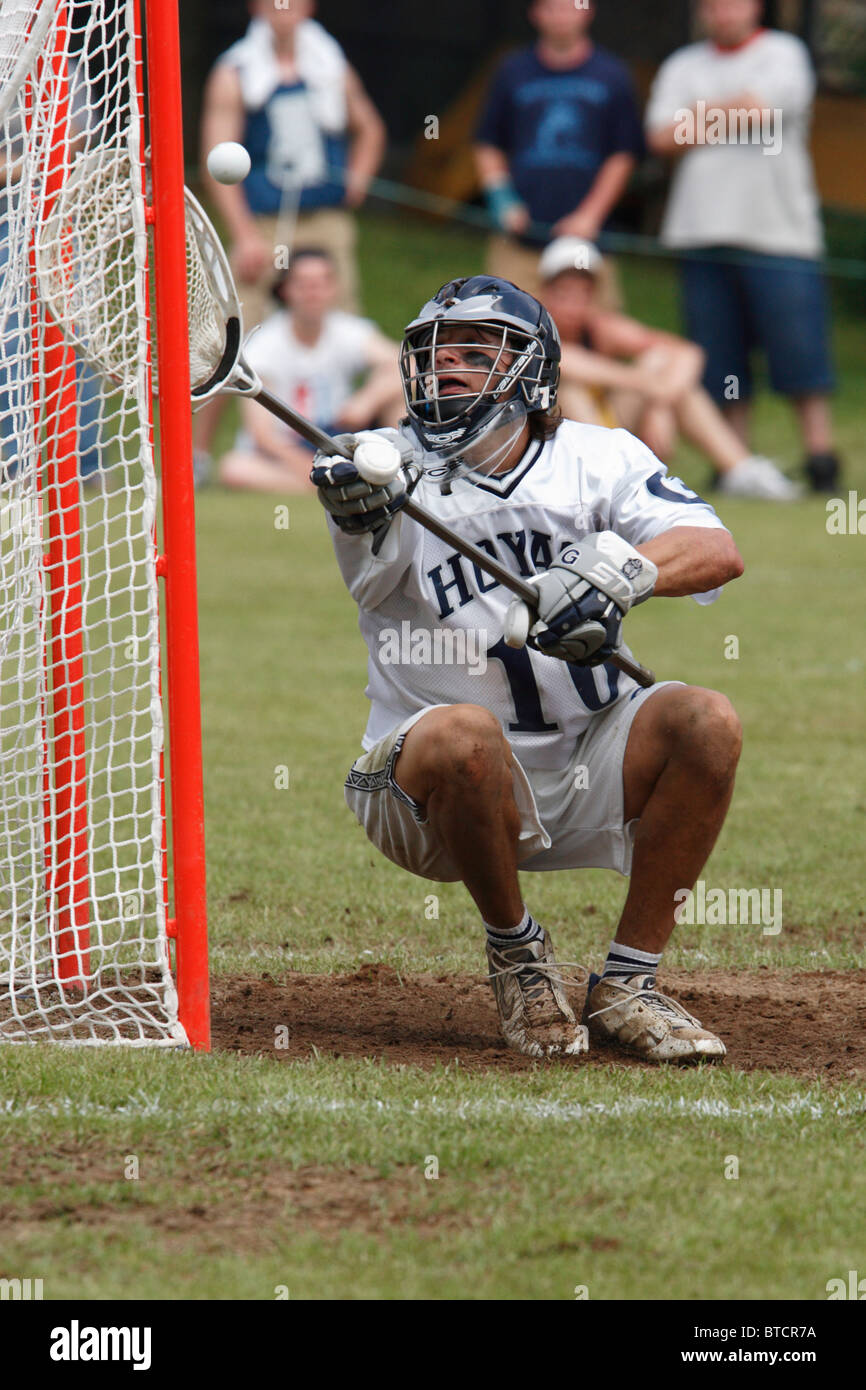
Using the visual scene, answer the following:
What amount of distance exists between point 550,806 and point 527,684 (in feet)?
0.97

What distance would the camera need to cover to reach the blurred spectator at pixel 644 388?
534 inches

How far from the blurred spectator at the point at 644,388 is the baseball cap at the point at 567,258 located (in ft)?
0.21

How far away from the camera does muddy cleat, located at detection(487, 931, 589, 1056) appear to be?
4.43 meters

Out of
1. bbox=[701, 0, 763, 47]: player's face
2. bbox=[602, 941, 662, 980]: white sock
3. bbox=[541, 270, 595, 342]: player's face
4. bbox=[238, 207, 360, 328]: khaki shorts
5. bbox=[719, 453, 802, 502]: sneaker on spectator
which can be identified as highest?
bbox=[701, 0, 763, 47]: player's face

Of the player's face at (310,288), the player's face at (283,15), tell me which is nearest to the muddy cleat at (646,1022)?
the player's face at (310,288)

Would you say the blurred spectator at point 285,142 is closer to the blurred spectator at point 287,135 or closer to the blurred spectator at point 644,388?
the blurred spectator at point 287,135

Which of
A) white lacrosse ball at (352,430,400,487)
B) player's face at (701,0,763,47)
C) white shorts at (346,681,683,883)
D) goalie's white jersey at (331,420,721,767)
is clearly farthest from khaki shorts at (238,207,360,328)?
white lacrosse ball at (352,430,400,487)

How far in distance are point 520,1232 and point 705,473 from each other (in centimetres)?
1210

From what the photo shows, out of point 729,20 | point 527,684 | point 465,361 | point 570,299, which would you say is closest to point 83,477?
point 465,361

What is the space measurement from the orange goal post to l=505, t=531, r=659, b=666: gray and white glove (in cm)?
74

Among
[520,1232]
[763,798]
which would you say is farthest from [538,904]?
[520,1232]

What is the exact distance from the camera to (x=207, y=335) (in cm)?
439

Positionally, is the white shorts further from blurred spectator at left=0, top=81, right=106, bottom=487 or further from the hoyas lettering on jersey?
blurred spectator at left=0, top=81, right=106, bottom=487

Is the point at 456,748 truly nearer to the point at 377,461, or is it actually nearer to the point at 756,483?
the point at 377,461
